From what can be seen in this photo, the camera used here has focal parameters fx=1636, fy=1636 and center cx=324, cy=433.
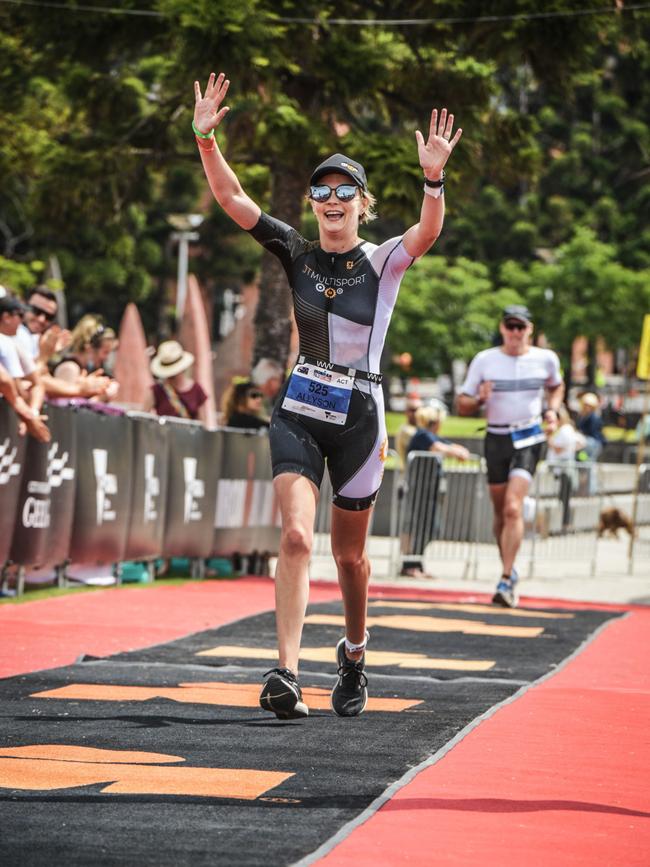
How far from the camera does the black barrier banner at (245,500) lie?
1506 cm

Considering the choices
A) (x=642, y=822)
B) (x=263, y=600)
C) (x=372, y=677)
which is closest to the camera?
(x=642, y=822)

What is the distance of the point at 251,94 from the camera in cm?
1786

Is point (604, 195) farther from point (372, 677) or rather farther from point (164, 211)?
point (372, 677)

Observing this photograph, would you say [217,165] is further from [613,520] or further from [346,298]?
[613,520]

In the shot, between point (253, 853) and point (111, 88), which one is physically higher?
point (111, 88)

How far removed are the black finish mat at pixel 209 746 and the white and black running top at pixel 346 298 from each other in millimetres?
1468

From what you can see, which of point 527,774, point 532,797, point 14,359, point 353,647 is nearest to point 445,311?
point 14,359

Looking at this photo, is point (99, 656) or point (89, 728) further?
point (99, 656)

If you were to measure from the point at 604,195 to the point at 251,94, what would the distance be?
42771mm

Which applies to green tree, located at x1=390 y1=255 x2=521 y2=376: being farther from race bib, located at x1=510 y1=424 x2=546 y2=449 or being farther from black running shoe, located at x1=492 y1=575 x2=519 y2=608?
black running shoe, located at x1=492 y1=575 x2=519 y2=608

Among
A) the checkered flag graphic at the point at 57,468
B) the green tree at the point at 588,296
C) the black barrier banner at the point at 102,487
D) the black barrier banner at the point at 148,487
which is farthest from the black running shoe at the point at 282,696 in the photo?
the green tree at the point at 588,296

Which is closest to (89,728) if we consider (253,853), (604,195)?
(253,853)

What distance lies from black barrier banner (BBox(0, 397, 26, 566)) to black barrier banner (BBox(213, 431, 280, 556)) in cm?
386

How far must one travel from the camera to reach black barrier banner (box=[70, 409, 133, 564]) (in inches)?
486
